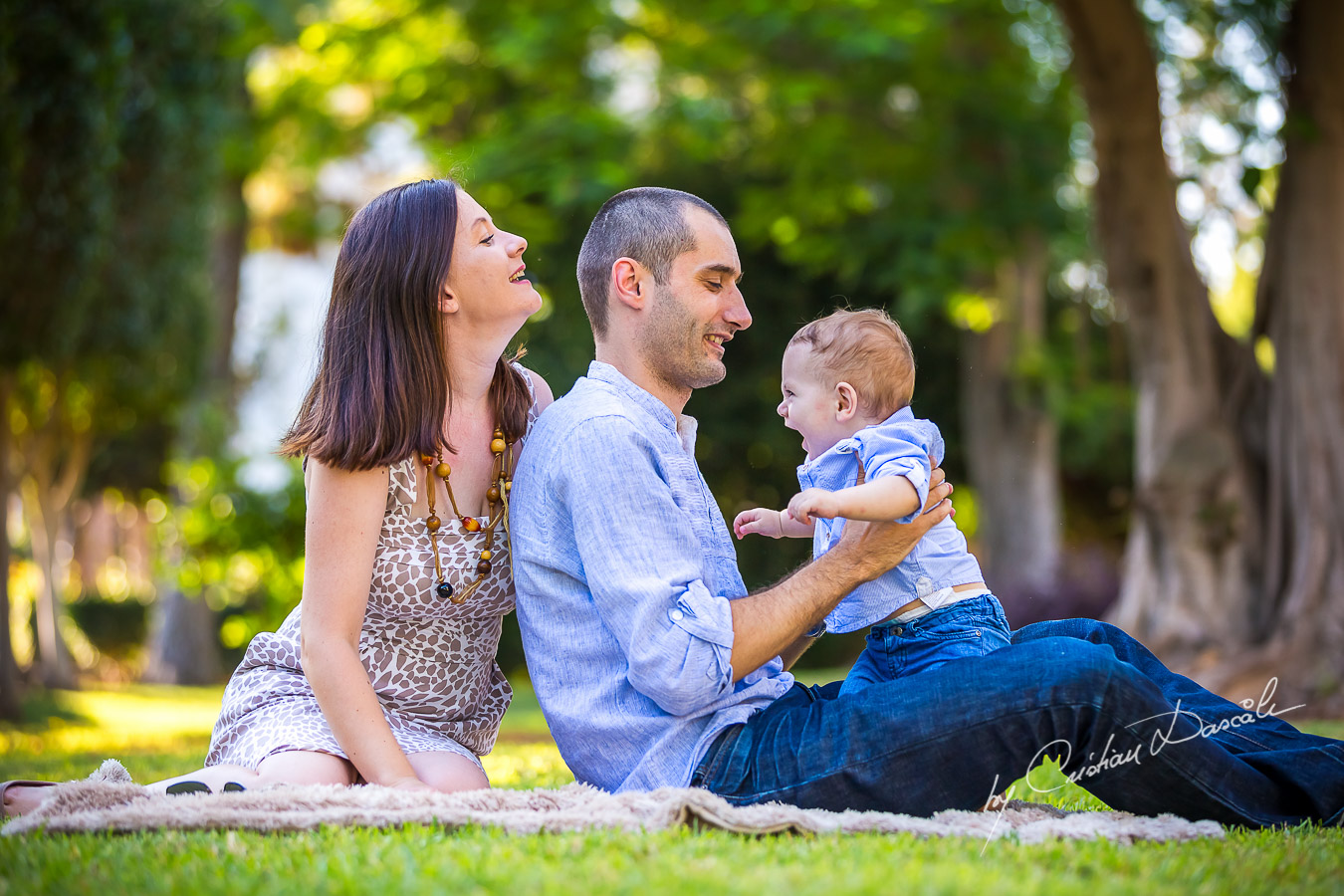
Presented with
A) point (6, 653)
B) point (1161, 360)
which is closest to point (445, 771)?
point (1161, 360)

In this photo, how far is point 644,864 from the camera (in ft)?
7.20

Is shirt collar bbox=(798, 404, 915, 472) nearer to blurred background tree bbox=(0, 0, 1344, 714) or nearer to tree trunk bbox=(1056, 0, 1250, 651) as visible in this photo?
blurred background tree bbox=(0, 0, 1344, 714)

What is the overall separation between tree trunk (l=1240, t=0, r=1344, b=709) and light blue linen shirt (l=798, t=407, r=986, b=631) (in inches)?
221

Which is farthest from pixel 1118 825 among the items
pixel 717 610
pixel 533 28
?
pixel 533 28

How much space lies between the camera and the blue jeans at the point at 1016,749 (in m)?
2.60

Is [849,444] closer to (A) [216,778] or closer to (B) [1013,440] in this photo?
(A) [216,778]

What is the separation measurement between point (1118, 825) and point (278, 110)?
40.5 feet

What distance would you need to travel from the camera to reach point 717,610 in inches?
103

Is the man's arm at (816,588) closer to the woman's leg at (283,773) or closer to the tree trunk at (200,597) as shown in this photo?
the woman's leg at (283,773)

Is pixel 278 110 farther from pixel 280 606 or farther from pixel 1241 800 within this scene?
pixel 1241 800

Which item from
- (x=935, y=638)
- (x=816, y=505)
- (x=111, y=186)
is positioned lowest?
(x=935, y=638)

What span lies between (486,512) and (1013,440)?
36.8ft

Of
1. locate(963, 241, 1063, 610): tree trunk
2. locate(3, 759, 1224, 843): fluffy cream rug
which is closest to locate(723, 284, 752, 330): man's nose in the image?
locate(3, 759, 1224, 843): fluffy cream rug

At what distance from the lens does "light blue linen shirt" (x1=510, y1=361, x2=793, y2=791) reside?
2586mm
